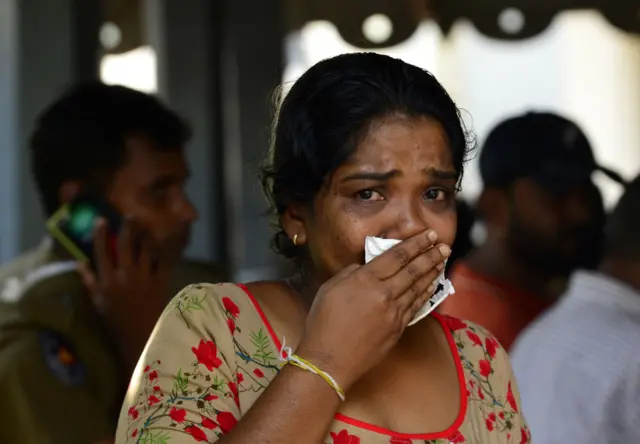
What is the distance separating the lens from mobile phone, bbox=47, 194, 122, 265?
8.97ft

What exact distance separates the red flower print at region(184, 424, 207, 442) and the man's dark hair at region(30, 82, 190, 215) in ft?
5.05

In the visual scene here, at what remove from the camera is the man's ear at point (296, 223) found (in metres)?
1.64

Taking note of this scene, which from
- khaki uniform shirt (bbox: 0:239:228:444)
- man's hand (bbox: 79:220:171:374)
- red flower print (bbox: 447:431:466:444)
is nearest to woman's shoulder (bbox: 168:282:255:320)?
red flower print (bbox: 447:431:466:444)

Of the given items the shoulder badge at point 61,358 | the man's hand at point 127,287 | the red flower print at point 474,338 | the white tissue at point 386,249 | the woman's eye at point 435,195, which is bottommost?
the shoulder badge at point 61,358

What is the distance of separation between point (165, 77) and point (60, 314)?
4.72ft

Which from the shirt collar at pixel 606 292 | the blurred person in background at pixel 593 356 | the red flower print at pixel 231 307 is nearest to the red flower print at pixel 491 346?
the red flower print at pixel 231 307

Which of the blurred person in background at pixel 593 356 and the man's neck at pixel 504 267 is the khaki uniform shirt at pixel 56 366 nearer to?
the blurred person in background at pixel 593 356

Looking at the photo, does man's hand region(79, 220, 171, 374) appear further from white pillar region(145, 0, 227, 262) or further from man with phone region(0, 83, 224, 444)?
white pillar region(145, 0, 227, 262)

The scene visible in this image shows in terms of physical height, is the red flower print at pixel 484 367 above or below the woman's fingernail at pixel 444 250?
below

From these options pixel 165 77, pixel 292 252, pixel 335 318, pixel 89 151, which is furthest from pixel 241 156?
pixel 335 318

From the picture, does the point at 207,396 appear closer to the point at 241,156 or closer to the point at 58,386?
the point at 58,386

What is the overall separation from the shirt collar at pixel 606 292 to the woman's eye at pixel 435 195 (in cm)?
123

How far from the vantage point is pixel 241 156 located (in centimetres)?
393

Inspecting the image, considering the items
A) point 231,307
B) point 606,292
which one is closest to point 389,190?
point 231,307
